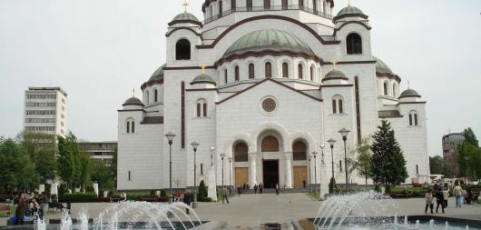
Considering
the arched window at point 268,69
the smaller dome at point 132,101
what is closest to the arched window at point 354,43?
the arched window at point 268,69

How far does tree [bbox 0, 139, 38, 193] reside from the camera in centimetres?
5006

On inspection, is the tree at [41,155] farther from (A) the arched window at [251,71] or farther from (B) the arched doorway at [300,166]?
(B) the arched doorway at [300,166]

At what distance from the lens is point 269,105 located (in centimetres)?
4500

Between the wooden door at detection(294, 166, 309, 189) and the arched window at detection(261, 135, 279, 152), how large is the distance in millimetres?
2421

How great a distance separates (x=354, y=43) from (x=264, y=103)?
39.8 feet

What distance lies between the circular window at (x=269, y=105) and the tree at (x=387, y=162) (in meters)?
8.72

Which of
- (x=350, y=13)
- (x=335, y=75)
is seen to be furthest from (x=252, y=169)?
(x=350, y=13)

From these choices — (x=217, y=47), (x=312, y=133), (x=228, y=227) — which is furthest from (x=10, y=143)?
(x=228, y=227)

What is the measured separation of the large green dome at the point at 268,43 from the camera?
4747 cm

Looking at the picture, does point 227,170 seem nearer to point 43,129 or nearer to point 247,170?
point 247,170

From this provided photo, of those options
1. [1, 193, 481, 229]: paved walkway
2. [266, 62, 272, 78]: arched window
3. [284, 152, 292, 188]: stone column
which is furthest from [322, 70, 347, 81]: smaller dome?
[1, 193, 481, 229]: paved walkway

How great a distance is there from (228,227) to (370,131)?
109 feet

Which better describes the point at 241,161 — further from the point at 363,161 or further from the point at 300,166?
the point at 363,161

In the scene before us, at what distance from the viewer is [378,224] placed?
19094 mm
